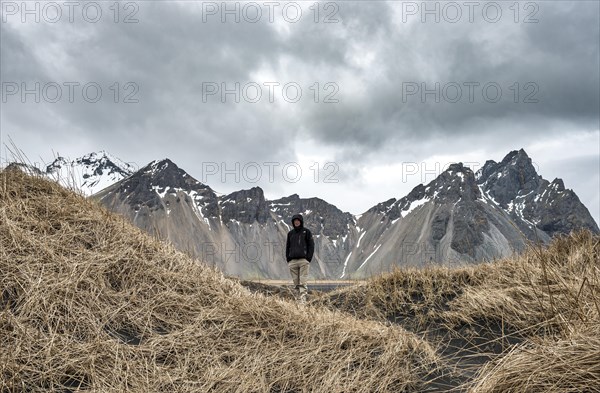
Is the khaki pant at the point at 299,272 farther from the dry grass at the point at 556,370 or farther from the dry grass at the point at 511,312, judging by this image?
the dry grass at the point at 556,370

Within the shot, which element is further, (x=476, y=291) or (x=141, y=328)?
(x=476, y=291)

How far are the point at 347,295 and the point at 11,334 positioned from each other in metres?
7.47

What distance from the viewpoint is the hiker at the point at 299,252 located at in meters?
12.2

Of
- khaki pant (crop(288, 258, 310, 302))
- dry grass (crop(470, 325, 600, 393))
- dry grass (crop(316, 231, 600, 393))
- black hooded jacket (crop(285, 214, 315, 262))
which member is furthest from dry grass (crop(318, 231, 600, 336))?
dry grass (crop(470, 325, 600, 393))

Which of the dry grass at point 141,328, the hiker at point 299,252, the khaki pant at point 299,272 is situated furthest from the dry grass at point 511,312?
the dry grass at point 141,328

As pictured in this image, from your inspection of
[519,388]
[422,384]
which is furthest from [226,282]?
[519,388]

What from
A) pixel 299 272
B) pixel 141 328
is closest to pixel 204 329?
pixel 141 328

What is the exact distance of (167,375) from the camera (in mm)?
4777

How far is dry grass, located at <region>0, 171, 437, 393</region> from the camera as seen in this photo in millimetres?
4727

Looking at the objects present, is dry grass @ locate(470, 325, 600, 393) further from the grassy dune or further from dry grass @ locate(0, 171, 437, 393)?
dry grass @ locate(0, 171, 437, 393)

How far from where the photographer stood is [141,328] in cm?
579

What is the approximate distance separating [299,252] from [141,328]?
22.5 feet

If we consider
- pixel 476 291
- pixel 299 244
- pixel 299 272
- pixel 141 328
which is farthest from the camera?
pixel 299 244

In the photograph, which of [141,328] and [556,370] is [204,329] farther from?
[556,370]
